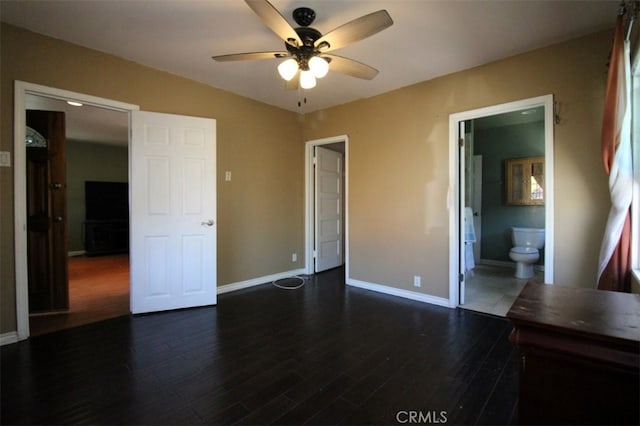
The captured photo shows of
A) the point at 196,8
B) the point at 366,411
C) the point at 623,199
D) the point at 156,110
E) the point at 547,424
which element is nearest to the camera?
the point at 547,424

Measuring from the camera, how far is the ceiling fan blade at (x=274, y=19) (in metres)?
1.63

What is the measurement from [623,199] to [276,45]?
2895 mm

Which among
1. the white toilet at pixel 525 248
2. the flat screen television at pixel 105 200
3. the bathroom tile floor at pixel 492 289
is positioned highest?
the flat screen television at pixel 105 200

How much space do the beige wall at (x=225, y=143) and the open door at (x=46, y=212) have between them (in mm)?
768

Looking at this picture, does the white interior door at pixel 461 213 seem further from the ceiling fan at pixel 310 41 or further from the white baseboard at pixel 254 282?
the white baseboard at pixel 254 282

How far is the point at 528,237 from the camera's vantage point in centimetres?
470

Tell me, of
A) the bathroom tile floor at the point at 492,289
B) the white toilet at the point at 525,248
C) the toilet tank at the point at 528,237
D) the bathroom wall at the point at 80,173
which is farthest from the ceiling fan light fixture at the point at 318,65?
the bathroom wall at the point at 80,173

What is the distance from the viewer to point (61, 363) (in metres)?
2.06

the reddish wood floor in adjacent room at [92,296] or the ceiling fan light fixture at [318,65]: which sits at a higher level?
the ceiling fan light fixture at [318,65]

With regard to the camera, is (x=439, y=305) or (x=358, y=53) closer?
(x=358, y=53)

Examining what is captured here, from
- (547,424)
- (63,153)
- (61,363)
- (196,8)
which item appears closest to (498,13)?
(196,8)

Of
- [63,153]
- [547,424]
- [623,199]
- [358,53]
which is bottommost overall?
[547,424]

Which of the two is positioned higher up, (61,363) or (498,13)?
(498,13)

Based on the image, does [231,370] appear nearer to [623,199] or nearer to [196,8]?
[196,8]
